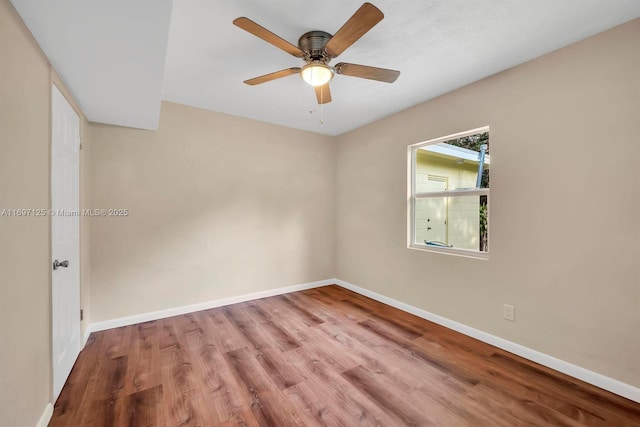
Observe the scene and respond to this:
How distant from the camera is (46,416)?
1551 mm

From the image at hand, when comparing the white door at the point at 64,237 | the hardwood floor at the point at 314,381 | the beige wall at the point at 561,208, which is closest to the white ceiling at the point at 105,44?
the white door at the point at 64,237

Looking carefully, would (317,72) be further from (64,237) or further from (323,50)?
(64,237)

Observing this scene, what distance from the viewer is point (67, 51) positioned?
1.56 m

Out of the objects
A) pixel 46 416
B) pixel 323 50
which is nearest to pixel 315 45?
pixel 323 50

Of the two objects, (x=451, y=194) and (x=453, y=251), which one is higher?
(x=451, y=194)

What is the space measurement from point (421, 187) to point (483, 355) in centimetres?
187

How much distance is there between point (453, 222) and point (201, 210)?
3.04 m

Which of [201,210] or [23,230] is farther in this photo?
[201,210]

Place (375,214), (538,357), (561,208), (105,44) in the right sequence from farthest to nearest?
1. (375,214)
2. (538,357)
3. (561,208)
4. (105,44)

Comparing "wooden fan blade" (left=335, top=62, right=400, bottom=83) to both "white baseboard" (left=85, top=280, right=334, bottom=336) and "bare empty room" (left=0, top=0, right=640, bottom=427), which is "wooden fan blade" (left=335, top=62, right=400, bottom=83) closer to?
"bare empty room" (left=0, top=0, right=640, bottom=427)

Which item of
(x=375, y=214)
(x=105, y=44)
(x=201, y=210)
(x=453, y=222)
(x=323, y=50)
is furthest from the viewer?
(x=375, y=214)

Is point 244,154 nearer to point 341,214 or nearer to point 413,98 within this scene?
point 341,214

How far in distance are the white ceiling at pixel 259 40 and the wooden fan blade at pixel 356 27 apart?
7.0 inches

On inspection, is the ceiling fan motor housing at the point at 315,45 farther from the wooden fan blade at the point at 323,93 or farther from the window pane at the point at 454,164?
the window pane at the point at 454,164
